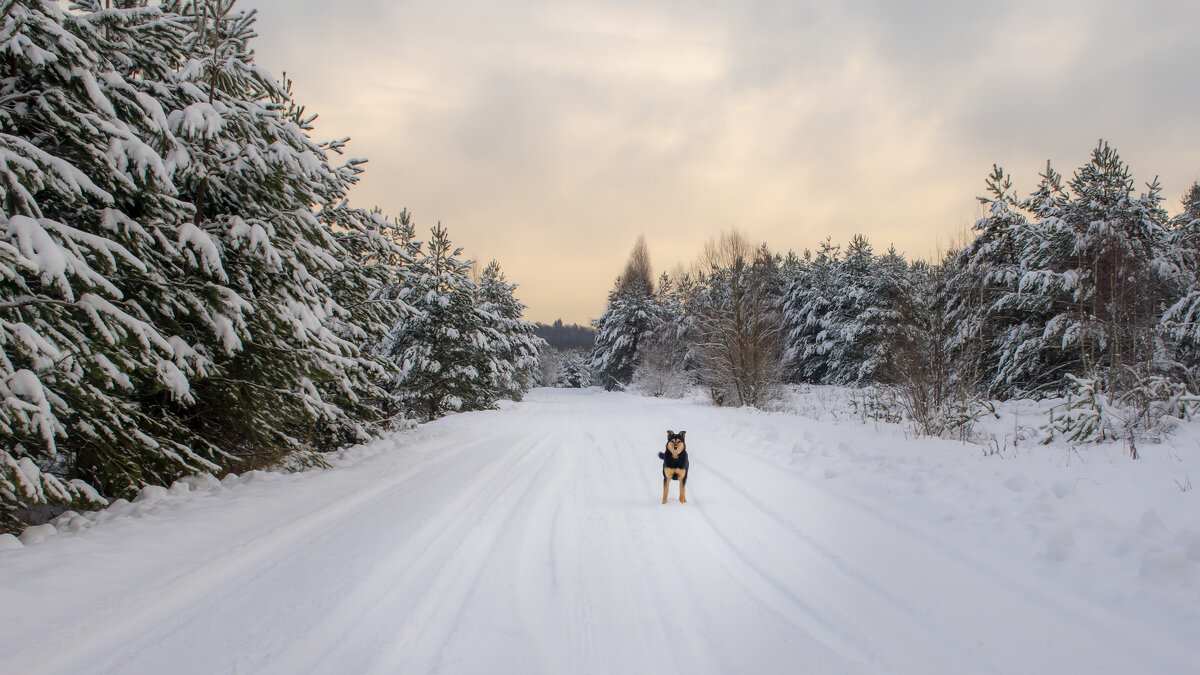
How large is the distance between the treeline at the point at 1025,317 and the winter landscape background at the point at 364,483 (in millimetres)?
162

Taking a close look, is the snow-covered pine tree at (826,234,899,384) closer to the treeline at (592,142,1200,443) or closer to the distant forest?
the treeline at (592,142,1200,443)

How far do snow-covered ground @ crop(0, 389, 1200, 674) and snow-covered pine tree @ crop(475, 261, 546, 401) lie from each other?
14120 millimetres

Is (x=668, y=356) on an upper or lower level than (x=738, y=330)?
lower

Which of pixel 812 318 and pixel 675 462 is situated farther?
pixel 812 318

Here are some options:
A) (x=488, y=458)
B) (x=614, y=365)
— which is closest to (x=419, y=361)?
(x=488, y=458)

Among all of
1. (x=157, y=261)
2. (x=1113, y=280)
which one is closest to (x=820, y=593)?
(x=157, y=261)

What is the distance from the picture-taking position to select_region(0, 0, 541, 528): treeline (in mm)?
4172

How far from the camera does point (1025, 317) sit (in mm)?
17562

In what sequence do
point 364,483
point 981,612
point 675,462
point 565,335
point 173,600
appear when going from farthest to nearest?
point 565,335 → point 364,483 → point 675,462 → point 173,600 → point 981,612

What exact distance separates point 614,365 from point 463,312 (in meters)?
23.8

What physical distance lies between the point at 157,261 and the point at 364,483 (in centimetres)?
373

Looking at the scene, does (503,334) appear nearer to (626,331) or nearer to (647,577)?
(626,331)

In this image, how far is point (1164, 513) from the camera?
3646mm

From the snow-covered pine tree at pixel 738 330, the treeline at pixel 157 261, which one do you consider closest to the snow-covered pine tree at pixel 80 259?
the treeline at pixel 157 261
